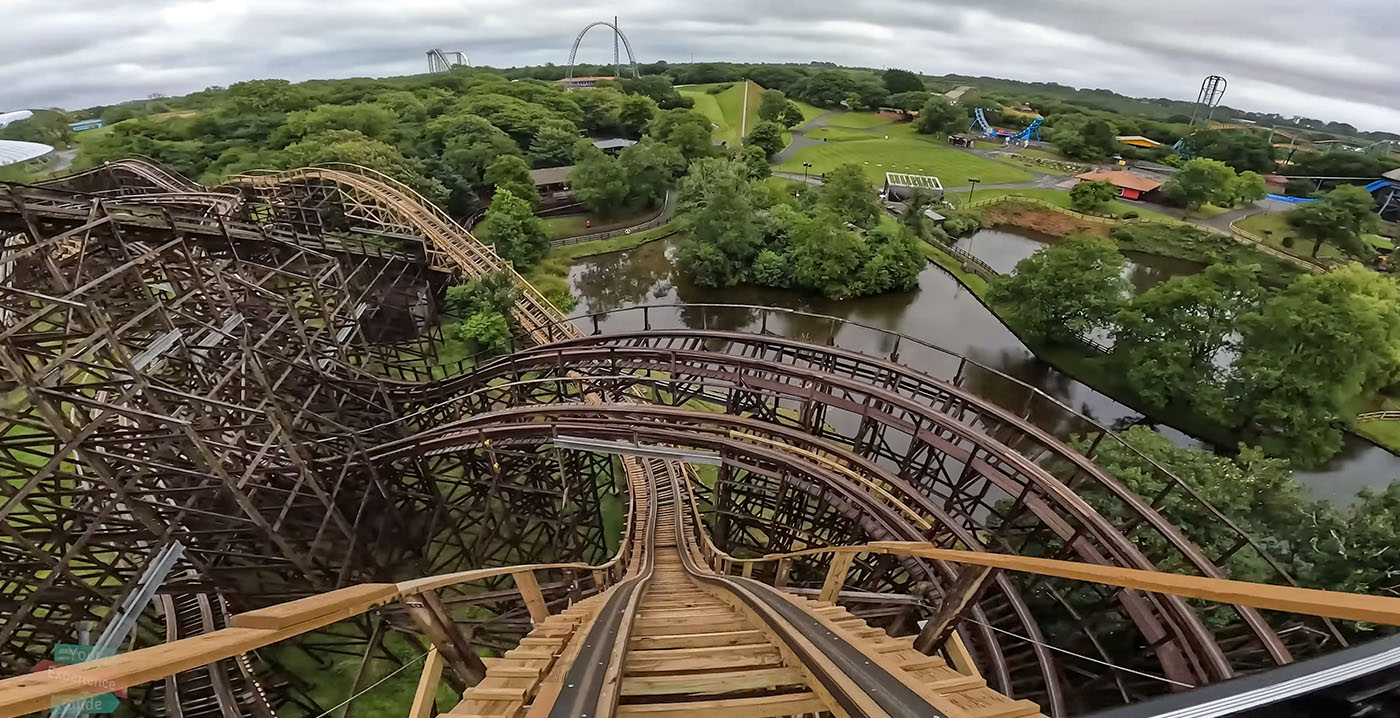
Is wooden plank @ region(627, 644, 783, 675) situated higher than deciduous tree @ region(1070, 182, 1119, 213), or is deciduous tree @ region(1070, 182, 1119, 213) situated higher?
wooden plank @ region(627, 644, 783, 675)

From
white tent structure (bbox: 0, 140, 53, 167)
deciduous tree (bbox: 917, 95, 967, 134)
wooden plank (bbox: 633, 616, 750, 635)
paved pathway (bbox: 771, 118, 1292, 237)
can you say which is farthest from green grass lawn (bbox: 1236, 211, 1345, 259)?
white tent structure (bbox: 0, 140, 53, 167)

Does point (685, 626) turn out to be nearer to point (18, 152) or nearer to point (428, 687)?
point (428, 687)

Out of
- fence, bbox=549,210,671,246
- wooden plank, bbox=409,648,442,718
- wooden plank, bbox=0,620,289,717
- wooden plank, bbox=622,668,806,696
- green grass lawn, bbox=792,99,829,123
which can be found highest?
green grass lawn, bbox=792,99,829,123

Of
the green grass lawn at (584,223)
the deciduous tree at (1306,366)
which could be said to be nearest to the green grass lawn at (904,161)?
the green grass lawn at (584,223)

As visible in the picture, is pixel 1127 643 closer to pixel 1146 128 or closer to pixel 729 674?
pixel 729 674

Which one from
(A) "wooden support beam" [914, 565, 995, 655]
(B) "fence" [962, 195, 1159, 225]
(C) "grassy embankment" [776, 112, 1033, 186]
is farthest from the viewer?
(C) "grassy embankment" [776, 112, 1033, 186]

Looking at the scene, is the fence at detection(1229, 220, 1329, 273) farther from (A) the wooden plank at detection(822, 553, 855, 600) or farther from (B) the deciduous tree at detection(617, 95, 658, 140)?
(B) the deciduous tree at detection(617, 95, 658, 140)

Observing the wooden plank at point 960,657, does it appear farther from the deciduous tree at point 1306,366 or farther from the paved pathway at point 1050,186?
the paved pathway at point 1050,186
